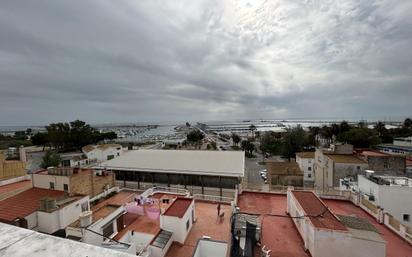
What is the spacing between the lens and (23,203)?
12.5m

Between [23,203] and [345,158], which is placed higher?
[23,203]

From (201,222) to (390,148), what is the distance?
4343 centimetres

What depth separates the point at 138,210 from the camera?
42.9 feet

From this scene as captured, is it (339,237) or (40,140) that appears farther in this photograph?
(40,140)

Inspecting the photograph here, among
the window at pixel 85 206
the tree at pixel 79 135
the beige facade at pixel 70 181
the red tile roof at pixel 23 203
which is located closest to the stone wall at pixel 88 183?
the beige facade at pixel 70 181

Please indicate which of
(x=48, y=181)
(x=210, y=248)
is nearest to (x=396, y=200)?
(x=210, y=248)

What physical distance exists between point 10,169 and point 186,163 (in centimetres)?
1583

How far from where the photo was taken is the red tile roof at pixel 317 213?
31.1ft

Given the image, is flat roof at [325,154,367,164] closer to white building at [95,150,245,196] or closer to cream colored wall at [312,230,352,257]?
white building at [95,150,245,196]

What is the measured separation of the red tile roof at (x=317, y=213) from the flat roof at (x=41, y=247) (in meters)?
10.1

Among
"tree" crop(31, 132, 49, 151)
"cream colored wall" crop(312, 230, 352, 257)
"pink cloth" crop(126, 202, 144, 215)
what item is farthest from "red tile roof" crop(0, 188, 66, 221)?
"tree" crop(31, 132, 49, 151)

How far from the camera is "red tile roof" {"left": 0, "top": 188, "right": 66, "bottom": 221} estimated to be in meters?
11.2

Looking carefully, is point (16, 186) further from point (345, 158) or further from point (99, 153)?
point (345, 158)

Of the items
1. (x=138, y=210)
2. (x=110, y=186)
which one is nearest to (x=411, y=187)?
(x=138, y=210)
